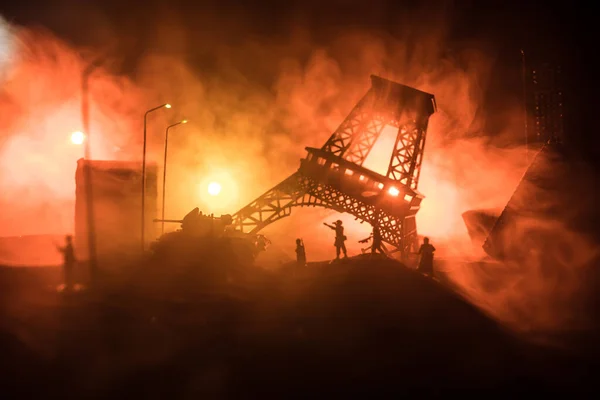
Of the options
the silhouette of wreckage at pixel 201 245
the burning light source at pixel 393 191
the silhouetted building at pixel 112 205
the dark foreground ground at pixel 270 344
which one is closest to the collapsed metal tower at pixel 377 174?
the burning light source at pixel 393 191

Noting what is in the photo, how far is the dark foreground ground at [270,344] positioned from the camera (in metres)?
10.7

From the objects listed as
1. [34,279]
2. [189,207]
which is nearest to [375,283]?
[34,279]

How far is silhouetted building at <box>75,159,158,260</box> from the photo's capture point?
29203 millimetres

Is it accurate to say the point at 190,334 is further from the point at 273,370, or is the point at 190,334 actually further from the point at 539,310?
the point at 539,310

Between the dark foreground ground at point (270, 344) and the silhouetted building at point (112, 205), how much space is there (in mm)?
13006

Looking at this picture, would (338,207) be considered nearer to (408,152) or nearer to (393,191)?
(393,191)

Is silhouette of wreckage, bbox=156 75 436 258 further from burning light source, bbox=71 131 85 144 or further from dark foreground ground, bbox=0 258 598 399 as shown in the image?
burning light source, bbox=71 131 85 144

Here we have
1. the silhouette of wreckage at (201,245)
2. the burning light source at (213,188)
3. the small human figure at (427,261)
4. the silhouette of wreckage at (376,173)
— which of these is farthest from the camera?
the burning light source at (213,188)

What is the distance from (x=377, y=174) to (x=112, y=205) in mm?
15690

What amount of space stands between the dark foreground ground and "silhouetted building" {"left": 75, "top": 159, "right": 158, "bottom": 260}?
512 inches

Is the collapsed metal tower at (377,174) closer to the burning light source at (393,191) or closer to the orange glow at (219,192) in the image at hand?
the burning light source at (393,191)

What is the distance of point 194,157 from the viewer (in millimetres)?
39781

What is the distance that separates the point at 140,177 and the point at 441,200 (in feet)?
62.6

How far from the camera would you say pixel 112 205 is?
29.6m
